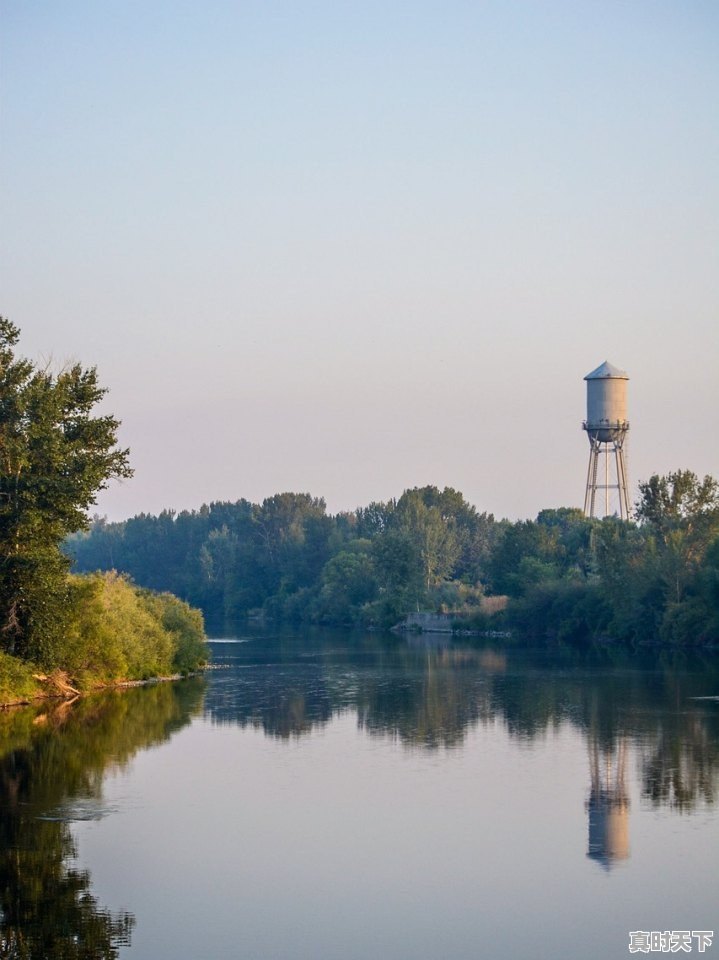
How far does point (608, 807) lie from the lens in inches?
985

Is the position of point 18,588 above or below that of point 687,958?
above

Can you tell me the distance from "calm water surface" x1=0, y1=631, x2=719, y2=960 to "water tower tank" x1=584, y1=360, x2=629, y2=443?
44.5m

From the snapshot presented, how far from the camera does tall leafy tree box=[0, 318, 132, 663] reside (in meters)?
39.8

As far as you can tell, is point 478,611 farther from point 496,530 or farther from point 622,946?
point 622,946

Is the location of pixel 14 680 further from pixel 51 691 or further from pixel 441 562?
pixel 441 562

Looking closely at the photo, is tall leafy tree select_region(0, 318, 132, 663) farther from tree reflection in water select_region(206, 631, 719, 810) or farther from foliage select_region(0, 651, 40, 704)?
tree reflection in water select_region(206, 631, 719, 810)

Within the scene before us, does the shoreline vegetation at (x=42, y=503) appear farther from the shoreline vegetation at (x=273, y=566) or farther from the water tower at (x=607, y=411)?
the water tower at (x=607, y=411)

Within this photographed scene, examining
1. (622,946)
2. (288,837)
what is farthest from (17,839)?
(622,946)

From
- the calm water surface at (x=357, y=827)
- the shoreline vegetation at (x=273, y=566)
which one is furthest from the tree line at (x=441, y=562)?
the calm water surface at (x=357, y=827)

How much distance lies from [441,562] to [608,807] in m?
89.0

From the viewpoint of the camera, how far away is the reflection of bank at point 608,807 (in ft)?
71.0

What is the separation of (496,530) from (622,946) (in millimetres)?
112261

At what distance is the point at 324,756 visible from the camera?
3197 cm

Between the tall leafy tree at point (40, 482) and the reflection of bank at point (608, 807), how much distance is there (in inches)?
693
